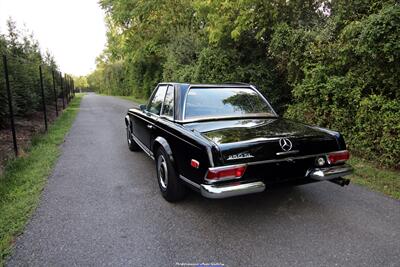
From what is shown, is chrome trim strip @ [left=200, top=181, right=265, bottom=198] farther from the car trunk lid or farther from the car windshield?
the car windshield

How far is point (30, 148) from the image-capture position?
20.9 ft

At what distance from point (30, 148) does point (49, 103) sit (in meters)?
10.3

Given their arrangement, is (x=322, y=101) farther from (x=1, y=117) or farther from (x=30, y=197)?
(x=1, y=117)

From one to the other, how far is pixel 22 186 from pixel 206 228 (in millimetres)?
2968

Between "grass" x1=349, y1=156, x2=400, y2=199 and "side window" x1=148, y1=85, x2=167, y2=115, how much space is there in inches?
130

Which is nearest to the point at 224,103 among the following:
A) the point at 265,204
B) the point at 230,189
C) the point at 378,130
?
the point at 265,204

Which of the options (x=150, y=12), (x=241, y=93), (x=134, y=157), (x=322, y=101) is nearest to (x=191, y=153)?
(x=241, y=93)

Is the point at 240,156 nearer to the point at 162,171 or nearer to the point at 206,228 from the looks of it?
the point at 206,228

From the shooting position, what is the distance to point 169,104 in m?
4.14

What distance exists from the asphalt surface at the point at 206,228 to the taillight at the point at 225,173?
24.8 inches

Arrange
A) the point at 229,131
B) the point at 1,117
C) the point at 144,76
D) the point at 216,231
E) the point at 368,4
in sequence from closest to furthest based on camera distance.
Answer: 1. the point at 216,231
2. the point at 229,131
3. the point at 368,4
4. the point at 1,117
5. the point at 144,76

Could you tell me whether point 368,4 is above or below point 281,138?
above

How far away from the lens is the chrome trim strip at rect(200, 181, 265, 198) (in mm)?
2693

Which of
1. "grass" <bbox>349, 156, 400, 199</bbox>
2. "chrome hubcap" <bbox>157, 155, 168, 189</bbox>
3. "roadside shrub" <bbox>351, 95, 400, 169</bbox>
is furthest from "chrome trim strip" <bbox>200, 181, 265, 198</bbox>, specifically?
"roadside shrub" <bbox>351, 95, 400, 169</bbox>
